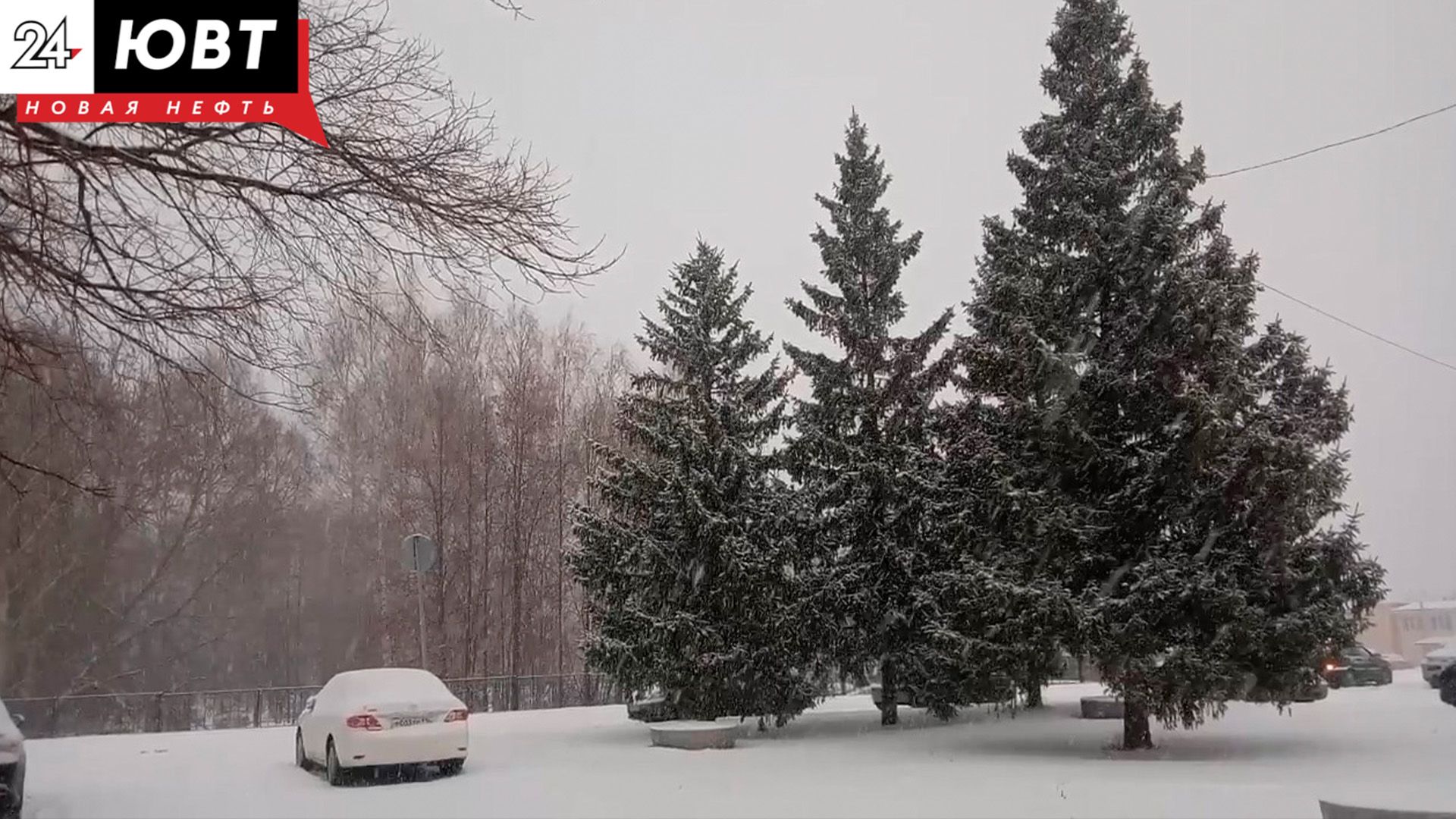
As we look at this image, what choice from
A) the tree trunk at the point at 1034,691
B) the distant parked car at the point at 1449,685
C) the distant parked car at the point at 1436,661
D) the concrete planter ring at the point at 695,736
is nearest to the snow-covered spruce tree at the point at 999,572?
the tree trunk at the point at 1034,691

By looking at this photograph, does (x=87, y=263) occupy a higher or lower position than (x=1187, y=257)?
lower

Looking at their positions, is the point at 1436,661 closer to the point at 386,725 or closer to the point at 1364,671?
the point at 1364,671

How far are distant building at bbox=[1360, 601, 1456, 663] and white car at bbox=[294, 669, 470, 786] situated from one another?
89.9 ft

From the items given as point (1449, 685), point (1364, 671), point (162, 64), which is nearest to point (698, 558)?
point (162, 64)

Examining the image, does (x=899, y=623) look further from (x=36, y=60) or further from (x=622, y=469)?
(x=36, y=60)

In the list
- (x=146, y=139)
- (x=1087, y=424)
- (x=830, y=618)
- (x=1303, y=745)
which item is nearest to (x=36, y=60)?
(x=146, y=139)

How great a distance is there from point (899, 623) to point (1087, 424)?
5.54m

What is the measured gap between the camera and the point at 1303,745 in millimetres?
16297

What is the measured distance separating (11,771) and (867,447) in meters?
14.3

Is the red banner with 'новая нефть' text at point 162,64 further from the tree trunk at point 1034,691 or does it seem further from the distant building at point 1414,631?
the distant building at point 1414,631

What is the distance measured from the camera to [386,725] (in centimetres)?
1341

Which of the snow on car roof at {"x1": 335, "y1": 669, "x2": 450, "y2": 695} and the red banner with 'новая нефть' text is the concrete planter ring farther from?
the red banner with 'новая нефть' text

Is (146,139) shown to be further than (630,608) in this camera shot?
No

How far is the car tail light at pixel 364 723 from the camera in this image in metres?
13.3
